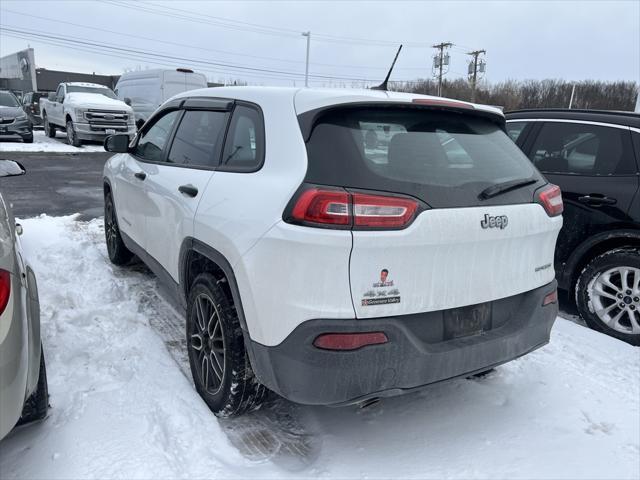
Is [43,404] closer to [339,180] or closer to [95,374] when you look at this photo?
[95,374]

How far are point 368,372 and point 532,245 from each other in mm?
1155

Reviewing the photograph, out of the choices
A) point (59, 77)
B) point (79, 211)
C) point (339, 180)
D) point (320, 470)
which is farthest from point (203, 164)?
point (59, 77)

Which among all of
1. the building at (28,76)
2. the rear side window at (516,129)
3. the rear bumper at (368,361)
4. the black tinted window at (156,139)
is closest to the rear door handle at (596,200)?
the rear side window at (516,129)

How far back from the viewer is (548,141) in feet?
15.8

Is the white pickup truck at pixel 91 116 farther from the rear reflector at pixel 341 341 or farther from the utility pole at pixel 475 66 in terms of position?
the utility pole at pixel 475 66

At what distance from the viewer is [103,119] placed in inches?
656

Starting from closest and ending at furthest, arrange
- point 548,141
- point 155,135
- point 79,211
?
point 155,135 → point 548,141 → point 79,211

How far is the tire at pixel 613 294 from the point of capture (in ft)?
13.5

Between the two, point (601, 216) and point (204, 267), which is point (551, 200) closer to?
point (601, 216)

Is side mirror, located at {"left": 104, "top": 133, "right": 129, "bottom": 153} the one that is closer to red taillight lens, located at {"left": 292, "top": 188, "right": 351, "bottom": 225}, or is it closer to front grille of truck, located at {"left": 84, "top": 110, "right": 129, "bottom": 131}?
red taillight lens, located at {"left": 292, "top": 188, "right": 351, "bottom": 225}

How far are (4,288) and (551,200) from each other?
2736 millimetres

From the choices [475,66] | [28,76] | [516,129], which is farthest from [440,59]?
[516,129]

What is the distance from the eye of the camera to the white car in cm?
220

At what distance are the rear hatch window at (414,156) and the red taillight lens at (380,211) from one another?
2.3 inches
